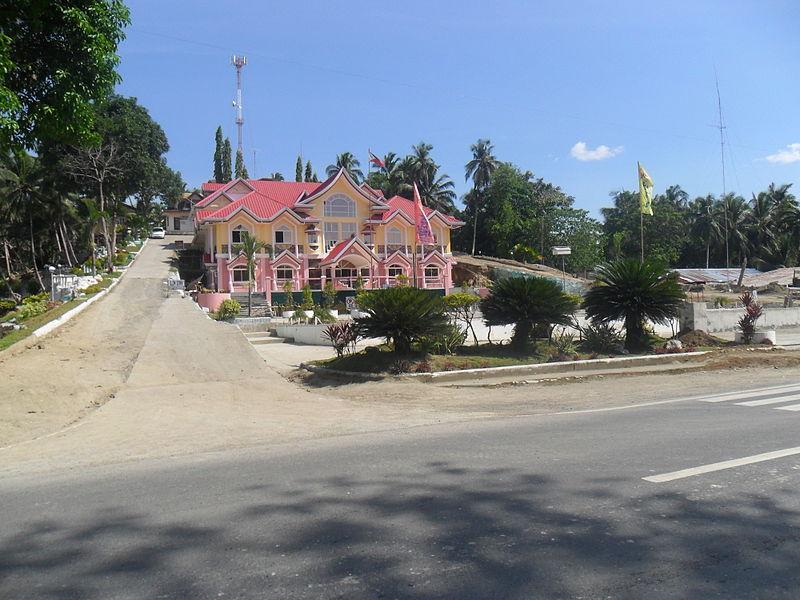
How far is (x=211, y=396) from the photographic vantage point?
13391 millimetres

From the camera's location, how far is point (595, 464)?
6.67 metres

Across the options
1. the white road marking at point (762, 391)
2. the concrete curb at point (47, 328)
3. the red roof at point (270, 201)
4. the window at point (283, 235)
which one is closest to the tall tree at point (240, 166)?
the red roof at point (270, 201)

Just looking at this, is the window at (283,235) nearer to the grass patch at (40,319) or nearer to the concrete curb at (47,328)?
the grass patch at (40,319)

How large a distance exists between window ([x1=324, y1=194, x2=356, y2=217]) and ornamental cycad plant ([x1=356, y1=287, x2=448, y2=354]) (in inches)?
1538

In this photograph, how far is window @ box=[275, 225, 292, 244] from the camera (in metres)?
50.8

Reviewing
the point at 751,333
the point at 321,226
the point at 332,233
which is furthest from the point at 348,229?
the point at 751,333

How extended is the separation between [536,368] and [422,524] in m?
11.8

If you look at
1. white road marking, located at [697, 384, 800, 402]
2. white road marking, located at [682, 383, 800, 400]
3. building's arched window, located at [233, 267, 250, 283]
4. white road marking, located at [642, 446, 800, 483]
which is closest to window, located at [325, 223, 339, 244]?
building's arched window, located at [233, 267, 250, 283]

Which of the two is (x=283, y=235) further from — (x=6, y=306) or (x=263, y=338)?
(x=263, y=338)

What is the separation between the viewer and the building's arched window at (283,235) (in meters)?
50.8

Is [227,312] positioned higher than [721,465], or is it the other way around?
[227,312]

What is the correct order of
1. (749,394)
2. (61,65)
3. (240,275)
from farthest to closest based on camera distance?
(240,275)
(749,394)
(61,65)

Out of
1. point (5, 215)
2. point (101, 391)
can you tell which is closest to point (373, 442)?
point (101, 391)

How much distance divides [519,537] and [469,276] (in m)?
56.8
